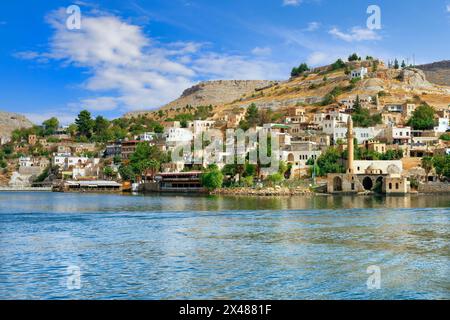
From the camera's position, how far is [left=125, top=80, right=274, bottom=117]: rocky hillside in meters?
156

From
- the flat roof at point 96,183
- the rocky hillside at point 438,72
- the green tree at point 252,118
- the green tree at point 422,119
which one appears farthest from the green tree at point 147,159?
the rocky hillside at point 438,72

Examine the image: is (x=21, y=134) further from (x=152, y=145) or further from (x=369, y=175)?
(x=369, y=175)

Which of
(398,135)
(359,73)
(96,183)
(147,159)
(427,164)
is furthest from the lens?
(359,73)

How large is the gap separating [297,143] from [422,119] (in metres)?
16.2

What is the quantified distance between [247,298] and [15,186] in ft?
240

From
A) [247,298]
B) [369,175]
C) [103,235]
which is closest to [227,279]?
[247,298]

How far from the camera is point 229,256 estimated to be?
16.7m

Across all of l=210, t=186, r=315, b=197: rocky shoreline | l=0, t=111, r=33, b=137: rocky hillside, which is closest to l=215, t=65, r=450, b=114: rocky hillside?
l=210, t=186, r=315, b=197: rocky shoreline

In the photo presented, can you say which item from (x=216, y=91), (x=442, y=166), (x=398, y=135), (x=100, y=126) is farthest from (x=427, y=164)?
(x=216, y=91)

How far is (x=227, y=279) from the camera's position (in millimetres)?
13562

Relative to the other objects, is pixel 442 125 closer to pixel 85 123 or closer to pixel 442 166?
pixel 442 166

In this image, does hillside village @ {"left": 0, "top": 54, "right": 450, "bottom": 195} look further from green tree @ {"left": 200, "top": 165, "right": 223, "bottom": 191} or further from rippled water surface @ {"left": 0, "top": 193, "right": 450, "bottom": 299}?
rippled water surface @ {"left": 0, "top": 193, "right": 450, "bottom": 299}

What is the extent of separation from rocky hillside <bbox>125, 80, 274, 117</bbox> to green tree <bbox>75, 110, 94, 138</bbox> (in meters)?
57.3

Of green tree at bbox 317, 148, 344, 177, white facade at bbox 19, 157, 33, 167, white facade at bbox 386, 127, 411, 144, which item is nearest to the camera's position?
green tree at bbox 317, 148, 344, 177
